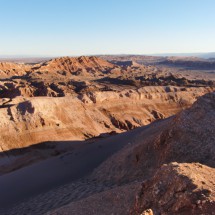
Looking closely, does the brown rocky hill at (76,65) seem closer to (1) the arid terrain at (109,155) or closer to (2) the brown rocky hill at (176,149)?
(1) the arid terrain at (109,155)

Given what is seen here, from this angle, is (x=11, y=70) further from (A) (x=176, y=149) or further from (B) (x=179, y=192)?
(B) (x=179, y=192)

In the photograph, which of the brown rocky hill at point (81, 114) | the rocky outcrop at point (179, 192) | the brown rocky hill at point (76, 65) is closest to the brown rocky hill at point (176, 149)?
the rocky outcrop at point (179, 192)

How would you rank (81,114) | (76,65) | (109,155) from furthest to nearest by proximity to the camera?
(76,65), (81,114), (109,155)

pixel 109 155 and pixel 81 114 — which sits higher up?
pixel 109 155

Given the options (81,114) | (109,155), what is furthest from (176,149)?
(81,114)

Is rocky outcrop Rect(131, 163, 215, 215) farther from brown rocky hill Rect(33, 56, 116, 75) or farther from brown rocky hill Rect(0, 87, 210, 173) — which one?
brown rocky hill Rect(33, 56, 116, 75)

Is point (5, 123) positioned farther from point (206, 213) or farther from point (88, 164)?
point (206, 213)

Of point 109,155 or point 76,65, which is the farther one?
point 76,65

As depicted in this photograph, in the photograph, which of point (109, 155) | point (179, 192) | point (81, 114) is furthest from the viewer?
point (81, 114)

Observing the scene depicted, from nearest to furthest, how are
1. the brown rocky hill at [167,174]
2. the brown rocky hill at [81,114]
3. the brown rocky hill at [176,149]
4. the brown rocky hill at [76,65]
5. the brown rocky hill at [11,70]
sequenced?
the brown rocky hill at [167,174] < the brown rocky hill at [176,149] < the brown rocky hill at [81,114] < the brown rocky hill at [11,70] < the brown rocky hill at [76,65]

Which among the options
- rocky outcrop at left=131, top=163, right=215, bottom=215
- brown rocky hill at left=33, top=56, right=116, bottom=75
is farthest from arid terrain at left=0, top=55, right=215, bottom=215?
brown rocky hill at left=33, top=56, right=116, bottom=75
